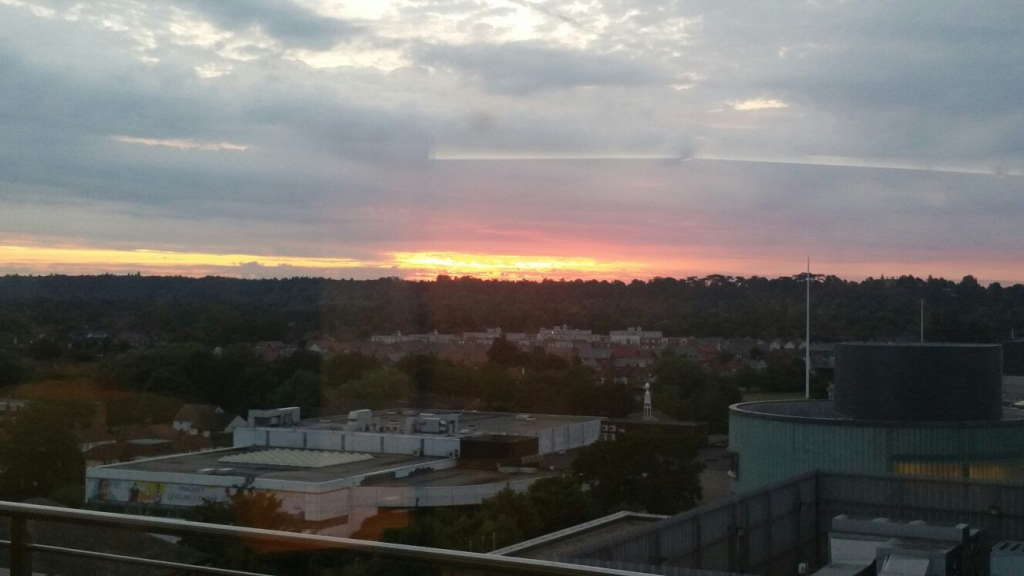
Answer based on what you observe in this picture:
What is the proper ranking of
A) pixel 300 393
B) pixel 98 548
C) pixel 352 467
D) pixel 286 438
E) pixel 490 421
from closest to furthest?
pixel 98 548
pixel 352 467
pixel 286 438
pixel 490 421
pixel 300 393

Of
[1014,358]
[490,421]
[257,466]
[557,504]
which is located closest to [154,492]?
[257,466]

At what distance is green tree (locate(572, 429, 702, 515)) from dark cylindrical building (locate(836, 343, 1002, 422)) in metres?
4.42

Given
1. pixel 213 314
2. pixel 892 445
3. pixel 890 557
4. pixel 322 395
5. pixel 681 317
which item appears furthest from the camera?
pixel 681 317

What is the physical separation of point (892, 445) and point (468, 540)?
697 cm

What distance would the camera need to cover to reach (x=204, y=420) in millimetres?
→ 26953

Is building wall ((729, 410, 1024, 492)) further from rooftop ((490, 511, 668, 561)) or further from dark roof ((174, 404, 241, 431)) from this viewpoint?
dark roof ((174, 404, 241, 431))

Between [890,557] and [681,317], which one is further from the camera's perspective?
[681,317]

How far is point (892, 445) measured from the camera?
1531 centimetres

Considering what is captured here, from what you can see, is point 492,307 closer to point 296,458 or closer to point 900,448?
point 296,458

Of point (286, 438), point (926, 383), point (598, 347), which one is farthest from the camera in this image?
point (598, 347)

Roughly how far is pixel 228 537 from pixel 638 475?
1771 cm

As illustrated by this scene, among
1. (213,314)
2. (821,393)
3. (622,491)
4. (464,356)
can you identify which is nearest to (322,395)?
(213,314)

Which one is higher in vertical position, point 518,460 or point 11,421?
point 11,421

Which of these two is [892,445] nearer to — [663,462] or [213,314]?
[663,462]
